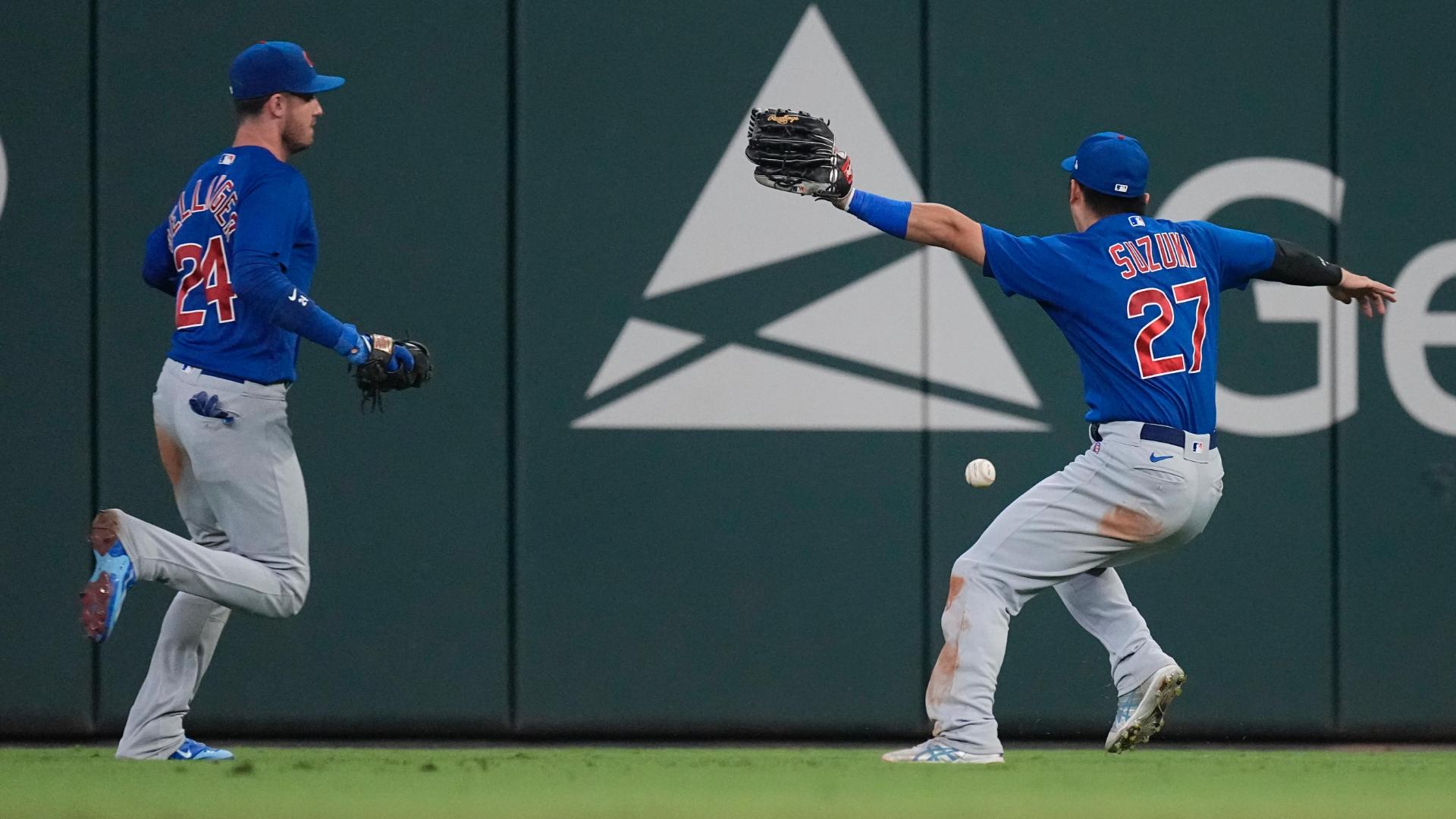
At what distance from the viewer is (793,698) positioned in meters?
6.60

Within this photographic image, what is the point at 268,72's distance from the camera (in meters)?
4.92

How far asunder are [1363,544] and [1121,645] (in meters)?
2.02

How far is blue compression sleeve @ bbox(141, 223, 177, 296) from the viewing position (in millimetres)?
5082

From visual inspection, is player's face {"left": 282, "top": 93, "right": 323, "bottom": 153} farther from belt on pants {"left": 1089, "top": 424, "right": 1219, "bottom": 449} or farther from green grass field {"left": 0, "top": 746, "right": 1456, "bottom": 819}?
belt on pants {"left": 1089, "top": 424, "right": 1219, "bottom": 449}

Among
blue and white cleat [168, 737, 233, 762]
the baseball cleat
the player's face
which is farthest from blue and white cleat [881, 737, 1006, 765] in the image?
the player's face

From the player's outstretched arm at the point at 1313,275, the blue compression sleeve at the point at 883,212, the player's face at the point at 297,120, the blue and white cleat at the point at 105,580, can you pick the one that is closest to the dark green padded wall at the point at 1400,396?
the player's outstretched arm at the point at 1313,275

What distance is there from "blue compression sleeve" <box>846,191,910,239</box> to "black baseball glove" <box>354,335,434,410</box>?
4.36ft

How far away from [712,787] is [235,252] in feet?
6.35

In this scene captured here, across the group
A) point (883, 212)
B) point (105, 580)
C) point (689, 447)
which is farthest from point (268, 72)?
point (689, 447)

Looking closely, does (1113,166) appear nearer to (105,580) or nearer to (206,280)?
(206,280)

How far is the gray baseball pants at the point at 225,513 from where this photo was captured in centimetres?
475

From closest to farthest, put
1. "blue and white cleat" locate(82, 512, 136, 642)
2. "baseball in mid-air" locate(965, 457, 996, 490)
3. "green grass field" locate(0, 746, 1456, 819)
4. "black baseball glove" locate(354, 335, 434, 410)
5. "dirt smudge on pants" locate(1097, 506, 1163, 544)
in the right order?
1. "green grass field" locate(0, 746, 1456, 819)
2. "blue and white cleat" locate(82, 512, 136, 642)
3. "dirt smudge on pants" locate(1097, 506, 1163, 544)
4. "black baseball glove" locate(354, 335, 434, 410)
5. "baseball in mid-air" locate(965, 457, 996, 490)

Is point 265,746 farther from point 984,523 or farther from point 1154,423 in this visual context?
point 1154,423

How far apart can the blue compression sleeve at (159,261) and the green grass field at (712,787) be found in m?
1.41
